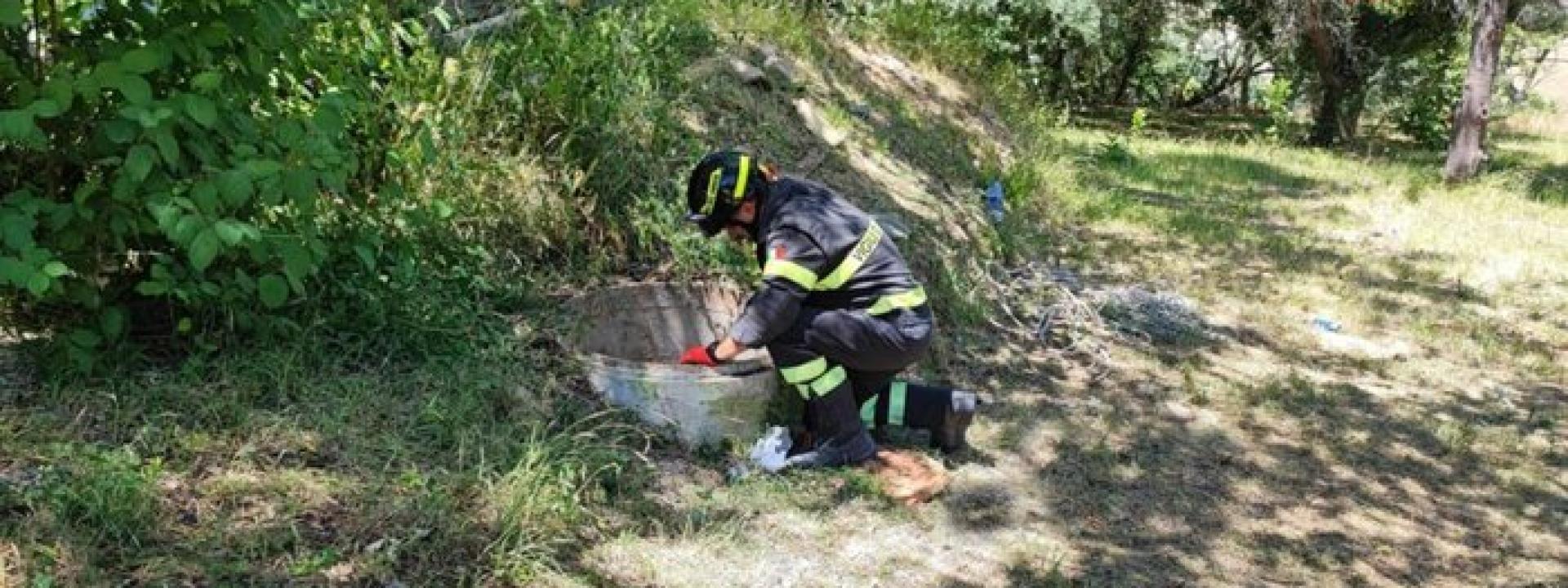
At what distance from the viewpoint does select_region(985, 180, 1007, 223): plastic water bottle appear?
735cm

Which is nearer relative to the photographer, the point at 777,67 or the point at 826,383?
the point at 826,383

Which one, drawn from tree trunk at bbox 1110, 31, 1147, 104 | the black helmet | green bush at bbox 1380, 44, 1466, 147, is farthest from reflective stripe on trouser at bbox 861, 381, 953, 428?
tree trunk at bbox 1110, 31, 1147, 104

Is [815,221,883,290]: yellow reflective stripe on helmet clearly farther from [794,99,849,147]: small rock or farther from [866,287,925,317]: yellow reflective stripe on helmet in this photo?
[794,99,849,147]: small rock

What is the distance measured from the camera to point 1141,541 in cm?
386

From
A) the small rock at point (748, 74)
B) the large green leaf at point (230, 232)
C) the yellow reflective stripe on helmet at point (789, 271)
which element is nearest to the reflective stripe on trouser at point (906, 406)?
the yellow reflective stripe on helmet at point (789, 271)

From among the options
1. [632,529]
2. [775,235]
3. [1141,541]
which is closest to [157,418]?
[632,529]

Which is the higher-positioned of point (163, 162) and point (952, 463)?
point (163, 162)

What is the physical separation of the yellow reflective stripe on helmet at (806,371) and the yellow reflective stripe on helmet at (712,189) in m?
0.58

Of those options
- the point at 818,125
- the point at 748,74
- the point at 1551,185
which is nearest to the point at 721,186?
the point at 748,74

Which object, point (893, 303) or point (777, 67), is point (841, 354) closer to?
point (893, 303)

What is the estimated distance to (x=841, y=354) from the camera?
13.0 ft

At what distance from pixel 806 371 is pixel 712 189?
2.18 feet

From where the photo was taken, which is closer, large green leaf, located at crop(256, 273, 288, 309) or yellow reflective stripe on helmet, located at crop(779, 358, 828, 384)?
large green leaf, located at crop(256, 273, 288, 309)

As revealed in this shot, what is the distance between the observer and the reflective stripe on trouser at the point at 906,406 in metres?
4.27
